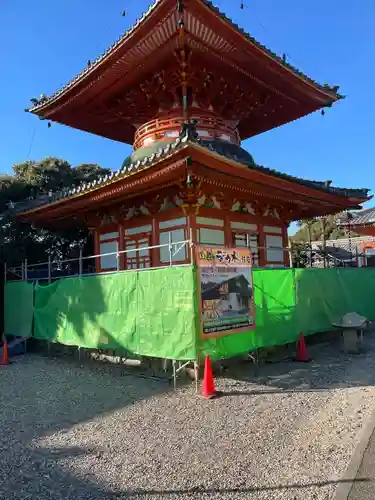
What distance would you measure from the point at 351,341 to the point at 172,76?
8147 millimetres

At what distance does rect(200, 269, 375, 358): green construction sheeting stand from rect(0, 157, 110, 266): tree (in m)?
8.45

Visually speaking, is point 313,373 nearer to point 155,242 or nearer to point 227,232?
point 227,232

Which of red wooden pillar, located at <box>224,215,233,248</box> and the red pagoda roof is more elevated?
the red pagoda roof

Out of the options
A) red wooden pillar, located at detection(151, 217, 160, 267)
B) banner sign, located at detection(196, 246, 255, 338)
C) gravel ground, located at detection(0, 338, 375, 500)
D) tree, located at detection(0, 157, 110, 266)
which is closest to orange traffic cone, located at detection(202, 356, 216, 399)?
gravel ground, located at detection(0, 338, 375, 500)

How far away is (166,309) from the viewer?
7.45 metres

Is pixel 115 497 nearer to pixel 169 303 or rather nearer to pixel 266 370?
pixel 169 303

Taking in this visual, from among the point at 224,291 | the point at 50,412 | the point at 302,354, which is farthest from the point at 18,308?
the point at 302,354

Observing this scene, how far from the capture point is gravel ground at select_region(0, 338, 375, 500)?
3891mm

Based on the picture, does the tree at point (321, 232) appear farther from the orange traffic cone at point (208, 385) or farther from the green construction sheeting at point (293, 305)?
the orange traffic cone at point (208, 385)

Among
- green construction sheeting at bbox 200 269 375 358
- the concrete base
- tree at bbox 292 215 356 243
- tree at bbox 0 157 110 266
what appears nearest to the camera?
green construction sheeting at bbox 200 269 375 358

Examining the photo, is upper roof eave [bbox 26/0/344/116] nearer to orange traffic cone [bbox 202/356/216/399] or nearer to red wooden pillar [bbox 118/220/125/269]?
red wooden pillar [bbox 118/220/125/269]

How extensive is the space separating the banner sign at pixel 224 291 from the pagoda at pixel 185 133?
139cm

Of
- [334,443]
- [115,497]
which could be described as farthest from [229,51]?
[115,497]

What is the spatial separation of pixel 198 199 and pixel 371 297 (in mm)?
6953
